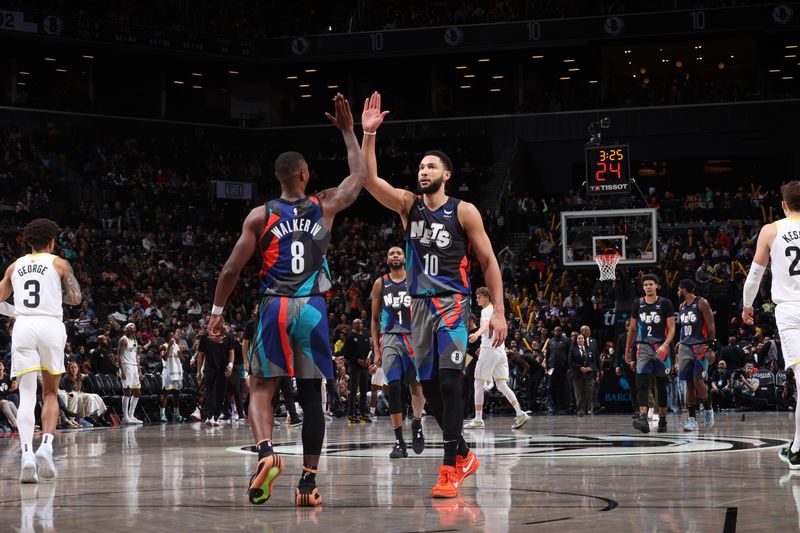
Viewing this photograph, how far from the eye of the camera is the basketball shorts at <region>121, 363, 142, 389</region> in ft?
73.7

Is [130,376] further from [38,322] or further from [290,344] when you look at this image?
[290,344]

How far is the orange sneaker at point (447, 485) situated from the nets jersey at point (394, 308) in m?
5.00

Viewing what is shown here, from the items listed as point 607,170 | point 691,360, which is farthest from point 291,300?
point 607,170

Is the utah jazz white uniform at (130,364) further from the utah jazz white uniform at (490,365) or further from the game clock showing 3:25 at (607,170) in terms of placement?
the game clock showing 3:25 at (607,170)

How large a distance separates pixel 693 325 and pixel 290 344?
10.6 meters

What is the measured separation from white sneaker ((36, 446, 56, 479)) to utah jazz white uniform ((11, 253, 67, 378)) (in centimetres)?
72

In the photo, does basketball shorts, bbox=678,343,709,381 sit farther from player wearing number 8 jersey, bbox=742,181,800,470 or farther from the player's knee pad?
player wearing number 8 jersey, bbox=742,181,800,470

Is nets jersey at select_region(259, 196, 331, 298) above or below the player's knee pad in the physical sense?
above

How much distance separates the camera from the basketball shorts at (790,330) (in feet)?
30.1

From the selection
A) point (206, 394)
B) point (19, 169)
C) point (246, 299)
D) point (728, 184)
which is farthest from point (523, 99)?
point (206, 394)

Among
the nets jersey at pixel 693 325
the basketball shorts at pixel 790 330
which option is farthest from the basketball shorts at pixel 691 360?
the basketball shorts at pixel 790 330

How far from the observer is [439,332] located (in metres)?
7.91

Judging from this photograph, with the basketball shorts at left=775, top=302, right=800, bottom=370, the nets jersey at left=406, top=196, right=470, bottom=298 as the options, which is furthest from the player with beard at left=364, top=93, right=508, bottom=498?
the basketball shorts at left=775, top=302, right=800, bottom=370

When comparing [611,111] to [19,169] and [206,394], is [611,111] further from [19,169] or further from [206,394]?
[206,394]
